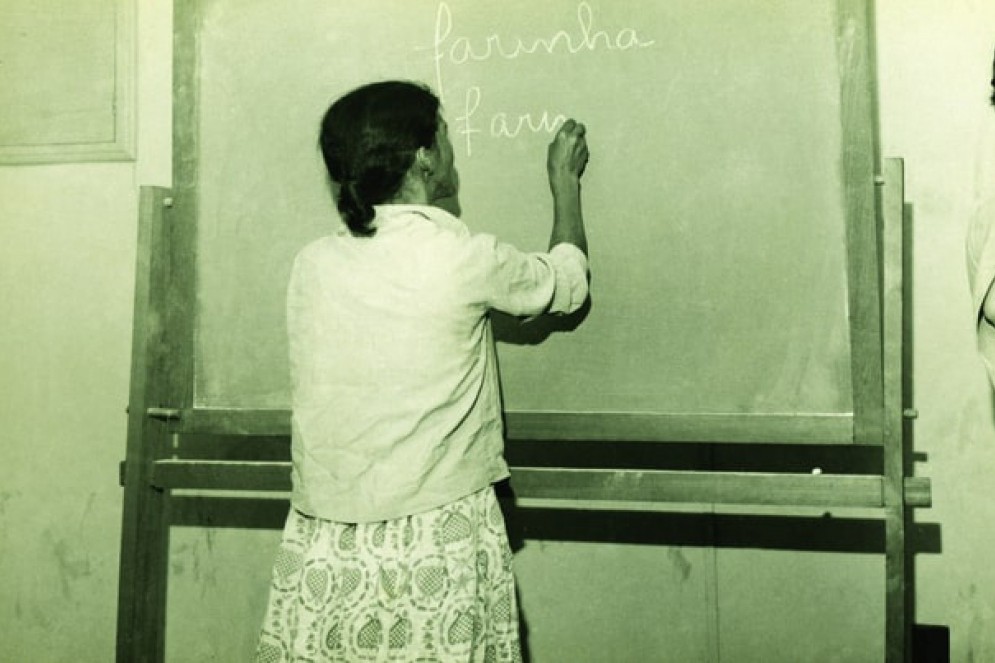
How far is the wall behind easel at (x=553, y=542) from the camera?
5.96ft

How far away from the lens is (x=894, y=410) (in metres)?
1.52

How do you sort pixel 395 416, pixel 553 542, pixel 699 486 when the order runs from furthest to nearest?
pixel 553 542, pixel 699 486, pixel 395 416

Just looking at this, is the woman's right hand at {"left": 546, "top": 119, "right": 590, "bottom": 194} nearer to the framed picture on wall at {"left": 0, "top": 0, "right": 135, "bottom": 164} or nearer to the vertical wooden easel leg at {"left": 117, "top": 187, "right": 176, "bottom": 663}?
the vertical wooden easel leg at {"left": 117, "top": 187, "right": 176, "bottom": 663}

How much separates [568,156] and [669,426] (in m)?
0.46

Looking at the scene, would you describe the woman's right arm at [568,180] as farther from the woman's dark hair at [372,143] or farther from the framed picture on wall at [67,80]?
the framed picture on wall at [67,80]

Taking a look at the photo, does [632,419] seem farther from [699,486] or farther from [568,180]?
[568,180]

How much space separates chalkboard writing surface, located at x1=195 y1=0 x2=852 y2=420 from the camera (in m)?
1.57

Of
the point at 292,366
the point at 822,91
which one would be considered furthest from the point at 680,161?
the point at 292,366

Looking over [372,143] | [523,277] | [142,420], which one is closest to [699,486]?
[523,277]

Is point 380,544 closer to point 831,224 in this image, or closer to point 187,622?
point 831,224

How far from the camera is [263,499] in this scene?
7.16 feet

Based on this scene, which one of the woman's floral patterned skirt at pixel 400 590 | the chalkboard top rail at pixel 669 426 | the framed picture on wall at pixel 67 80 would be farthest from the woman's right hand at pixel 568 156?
the framed picture on wall at pixel 67 80

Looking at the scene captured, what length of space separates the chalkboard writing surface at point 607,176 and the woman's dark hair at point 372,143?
0.21 m

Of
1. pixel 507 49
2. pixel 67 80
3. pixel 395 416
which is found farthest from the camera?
pixel 67 80
